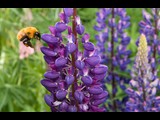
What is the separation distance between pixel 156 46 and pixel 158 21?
155 millimetres

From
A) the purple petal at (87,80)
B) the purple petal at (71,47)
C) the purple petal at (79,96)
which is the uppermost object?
the purple petal at (71,47)

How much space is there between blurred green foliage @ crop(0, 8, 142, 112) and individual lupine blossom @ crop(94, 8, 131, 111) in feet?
1.30

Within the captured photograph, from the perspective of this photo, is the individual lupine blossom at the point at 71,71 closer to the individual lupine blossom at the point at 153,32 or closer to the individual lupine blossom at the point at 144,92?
Answer: the individual lupine blossom at the point at 144,92

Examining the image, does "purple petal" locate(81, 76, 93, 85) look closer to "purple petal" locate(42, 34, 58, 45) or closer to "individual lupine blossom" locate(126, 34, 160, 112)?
"purple petal" locate(42, 34, 58, 45)

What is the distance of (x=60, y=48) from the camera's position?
1.66 m

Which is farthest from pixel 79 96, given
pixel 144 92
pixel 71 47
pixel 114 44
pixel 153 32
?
pixel 114 44

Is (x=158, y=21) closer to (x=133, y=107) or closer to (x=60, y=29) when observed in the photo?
(x=133, y=107)

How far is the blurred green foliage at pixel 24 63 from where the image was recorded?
3670 mm

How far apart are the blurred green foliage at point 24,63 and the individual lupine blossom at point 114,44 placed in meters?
0.40

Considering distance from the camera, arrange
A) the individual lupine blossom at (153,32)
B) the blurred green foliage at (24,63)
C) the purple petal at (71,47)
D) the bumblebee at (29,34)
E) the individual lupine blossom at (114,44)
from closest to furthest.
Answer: the purple petal at (71,47) → the bumblebee at (29,34) → the individual lupine blossom at (153,32) → the individual lupine blossom at (114,44) → the blurred green foliage at (24,63)

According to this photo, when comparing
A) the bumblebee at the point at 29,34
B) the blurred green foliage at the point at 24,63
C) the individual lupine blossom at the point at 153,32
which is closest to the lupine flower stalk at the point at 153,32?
the individual lupine blossom at the point at 153,32

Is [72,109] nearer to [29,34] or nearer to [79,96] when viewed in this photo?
[79,96]

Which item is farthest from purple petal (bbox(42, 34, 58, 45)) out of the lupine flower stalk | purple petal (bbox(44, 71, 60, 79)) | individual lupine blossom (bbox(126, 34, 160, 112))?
the lupine flower stalk
